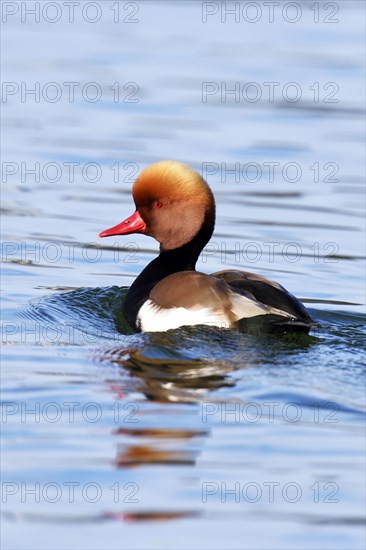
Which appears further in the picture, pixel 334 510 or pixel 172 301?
pixel 172 301

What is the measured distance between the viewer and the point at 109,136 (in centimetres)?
1349

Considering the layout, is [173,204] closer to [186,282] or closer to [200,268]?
[186,282]

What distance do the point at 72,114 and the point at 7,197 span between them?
312 cm

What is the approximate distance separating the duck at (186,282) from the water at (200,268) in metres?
0.13

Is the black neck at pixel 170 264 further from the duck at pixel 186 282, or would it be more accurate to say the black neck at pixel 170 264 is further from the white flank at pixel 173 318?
the white flank at pixel 173 318

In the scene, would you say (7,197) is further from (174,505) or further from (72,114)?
(174,505)

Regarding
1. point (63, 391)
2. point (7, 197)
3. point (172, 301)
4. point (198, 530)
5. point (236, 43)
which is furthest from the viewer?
point (236, 43)

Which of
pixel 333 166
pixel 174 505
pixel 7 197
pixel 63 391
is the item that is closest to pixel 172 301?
pixel 63 391

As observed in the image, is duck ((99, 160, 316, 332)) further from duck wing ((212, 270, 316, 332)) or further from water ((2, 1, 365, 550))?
water ((2, 1, 365, 550))

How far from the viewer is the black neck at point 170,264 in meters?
Answer: 8.16

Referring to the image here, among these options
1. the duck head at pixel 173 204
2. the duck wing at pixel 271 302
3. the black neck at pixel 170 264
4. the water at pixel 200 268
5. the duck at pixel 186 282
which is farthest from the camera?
the black neck at pixel 170 264

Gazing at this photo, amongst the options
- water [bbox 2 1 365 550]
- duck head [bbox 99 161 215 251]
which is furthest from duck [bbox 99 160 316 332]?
water [bbox 2 1 365 550]

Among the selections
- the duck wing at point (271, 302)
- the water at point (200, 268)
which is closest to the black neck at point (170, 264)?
the water at point (200, 268)

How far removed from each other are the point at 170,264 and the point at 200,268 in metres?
1.58
